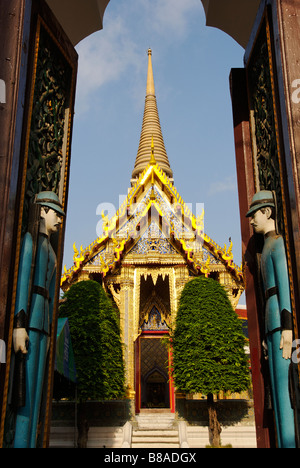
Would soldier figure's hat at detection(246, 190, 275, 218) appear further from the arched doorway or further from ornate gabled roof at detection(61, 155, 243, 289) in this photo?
the arched doorway

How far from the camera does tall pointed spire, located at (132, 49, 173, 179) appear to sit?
28.0 m

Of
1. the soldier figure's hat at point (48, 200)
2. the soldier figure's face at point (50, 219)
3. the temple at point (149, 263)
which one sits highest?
the temple at point (149, 263)

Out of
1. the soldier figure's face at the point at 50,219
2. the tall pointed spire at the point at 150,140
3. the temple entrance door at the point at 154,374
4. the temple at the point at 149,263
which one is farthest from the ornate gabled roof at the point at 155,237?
the soldier figure's face at the point at 50,219

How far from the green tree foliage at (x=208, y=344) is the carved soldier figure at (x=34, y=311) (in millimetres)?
11551

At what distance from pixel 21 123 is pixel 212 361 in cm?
1275

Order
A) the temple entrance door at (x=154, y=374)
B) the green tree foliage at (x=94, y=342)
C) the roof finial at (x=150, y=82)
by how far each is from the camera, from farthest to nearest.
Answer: the roof finial at (x=150, y=82)
the temple entrance door at (x=154, y=374)
the green tree foliage at (x=94, y=342)

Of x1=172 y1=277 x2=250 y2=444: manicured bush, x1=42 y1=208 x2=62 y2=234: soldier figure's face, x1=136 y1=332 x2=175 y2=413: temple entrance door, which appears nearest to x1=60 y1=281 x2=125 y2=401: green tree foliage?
x1=172 y1=277 x2=250 y2=444: manicured bush

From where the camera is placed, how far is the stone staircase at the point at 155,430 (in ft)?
50.9

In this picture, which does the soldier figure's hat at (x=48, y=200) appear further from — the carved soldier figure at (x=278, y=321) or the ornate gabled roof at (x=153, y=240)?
the ornate gabled roof at (x=153, y=240)

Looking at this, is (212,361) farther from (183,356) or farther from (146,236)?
(146,236)

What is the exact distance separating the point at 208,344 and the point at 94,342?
3775 millimetres

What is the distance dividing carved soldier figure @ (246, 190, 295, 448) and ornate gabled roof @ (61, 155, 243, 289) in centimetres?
1423

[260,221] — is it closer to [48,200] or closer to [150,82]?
[48,200]

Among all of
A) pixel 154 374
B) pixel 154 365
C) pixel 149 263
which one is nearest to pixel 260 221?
pixel 149 263
